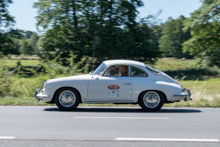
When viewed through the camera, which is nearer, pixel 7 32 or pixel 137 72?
pixel 137 72

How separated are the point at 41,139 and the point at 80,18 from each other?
3014cm

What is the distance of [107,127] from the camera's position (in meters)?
7.08

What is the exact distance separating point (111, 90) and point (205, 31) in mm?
24312

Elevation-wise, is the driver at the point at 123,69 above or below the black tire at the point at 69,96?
above

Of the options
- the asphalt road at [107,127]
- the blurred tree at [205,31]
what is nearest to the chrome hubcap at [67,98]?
the asphalt road at [107,127]

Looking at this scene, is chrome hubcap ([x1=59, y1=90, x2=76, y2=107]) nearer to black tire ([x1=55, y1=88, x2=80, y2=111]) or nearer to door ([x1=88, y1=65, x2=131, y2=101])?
black tire ([x1=55, y1=88, x2=80, y2=111])

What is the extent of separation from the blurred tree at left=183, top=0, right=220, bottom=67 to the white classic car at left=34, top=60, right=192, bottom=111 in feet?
70.2

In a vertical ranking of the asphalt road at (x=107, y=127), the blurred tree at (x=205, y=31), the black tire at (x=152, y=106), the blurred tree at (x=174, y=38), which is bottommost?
the asphalt road at (x=107, y=127)

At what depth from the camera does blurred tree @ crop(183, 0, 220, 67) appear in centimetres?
2944

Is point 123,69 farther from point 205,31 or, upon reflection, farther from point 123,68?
point 205,31

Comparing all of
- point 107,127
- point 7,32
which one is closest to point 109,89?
point 107,127

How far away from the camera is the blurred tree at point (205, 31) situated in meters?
29.4

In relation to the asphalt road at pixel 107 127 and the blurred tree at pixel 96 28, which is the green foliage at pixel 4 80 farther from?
the blurred tree at pixel 96 28

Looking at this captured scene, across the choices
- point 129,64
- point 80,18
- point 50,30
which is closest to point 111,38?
point 80,18
